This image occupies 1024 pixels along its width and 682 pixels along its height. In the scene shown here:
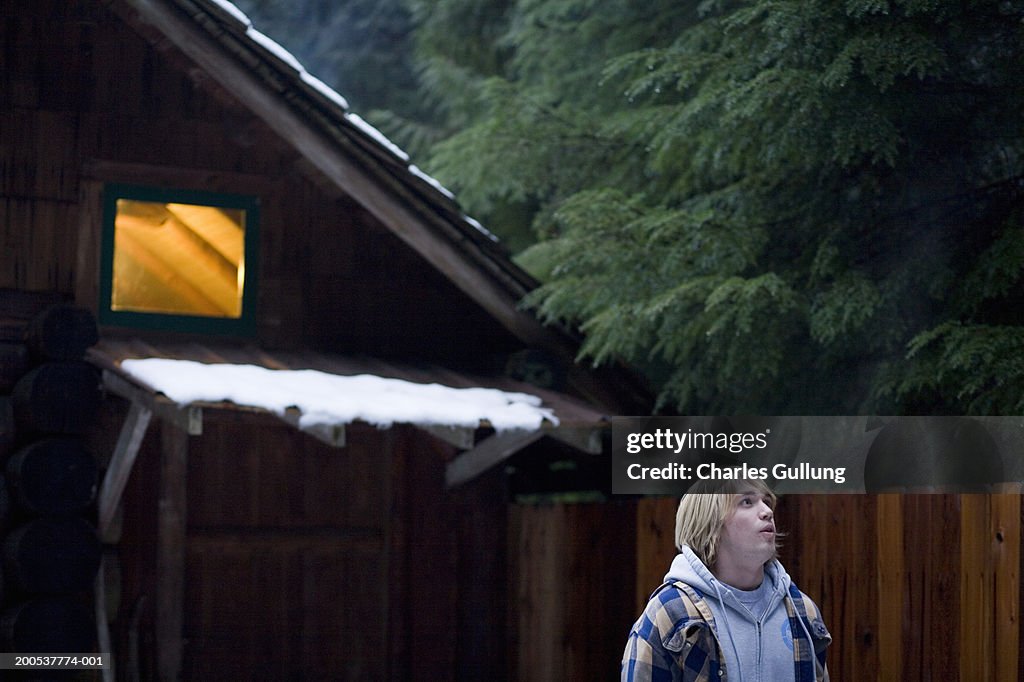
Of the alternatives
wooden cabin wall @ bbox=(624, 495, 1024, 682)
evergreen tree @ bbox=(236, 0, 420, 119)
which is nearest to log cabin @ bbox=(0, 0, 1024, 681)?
wooden cabin wall @ bbox=(624, 495, 1024, 682)

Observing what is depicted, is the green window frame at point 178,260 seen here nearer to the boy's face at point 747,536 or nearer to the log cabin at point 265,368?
the log cabin at point 265,368

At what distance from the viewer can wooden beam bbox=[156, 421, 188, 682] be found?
916cm

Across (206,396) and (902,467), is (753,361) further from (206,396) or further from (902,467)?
(206,396)

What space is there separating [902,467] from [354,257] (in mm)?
4474

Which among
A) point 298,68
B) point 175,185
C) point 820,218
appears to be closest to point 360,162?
point 298,68

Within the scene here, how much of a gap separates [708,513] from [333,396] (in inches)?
159

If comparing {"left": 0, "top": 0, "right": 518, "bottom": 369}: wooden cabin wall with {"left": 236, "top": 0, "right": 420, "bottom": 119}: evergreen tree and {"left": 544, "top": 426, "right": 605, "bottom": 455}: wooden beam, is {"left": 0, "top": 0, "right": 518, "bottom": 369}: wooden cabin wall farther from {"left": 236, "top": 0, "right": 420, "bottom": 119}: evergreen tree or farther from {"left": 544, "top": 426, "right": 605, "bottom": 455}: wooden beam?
{"left": 236, "top": 0, "right": 420, "bottom": 119}: evergreen tree

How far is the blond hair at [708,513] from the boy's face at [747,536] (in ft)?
0.07

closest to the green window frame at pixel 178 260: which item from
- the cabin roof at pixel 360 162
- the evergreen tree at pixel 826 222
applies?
the cabin roof at pixel 360 162

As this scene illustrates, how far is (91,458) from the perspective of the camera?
8766mm

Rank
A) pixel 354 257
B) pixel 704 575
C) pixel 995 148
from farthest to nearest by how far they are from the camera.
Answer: pixel 354 257 → pixel 995 148 → pixel 704 575

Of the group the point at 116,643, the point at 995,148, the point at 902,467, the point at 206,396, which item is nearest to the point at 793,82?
the point at 995,148

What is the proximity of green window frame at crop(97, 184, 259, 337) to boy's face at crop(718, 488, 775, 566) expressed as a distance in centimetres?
591

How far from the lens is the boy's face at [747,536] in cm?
436
